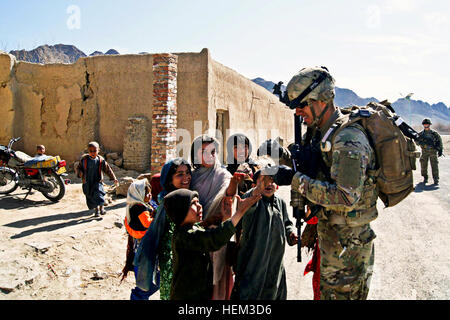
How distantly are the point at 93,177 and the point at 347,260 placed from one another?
4517 mm

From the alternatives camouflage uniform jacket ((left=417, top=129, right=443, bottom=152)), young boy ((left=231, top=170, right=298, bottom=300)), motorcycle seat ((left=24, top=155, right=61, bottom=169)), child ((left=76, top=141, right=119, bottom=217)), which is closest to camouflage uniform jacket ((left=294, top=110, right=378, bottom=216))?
young boy ((left=231, top=170, right=298, bottom=300))

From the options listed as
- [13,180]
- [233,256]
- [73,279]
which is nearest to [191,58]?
[13,180]

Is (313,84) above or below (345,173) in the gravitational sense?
above

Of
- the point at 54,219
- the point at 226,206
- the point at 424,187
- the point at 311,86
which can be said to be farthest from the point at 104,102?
the point at 424,187

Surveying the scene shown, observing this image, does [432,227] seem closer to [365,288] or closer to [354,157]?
[365,288]

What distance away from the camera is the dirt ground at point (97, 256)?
327 centimetres

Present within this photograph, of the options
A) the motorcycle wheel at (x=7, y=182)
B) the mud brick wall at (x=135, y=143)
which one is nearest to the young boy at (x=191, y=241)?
the motorcycle wheel at (x=7, y=182)

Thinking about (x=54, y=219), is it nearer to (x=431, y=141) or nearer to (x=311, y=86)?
(x=311, y=86)

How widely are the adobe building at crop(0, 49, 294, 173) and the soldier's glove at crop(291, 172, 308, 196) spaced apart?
632cm

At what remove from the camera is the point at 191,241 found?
1.89 meters

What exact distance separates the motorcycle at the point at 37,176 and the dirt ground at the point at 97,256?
28 cm

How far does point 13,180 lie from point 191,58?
504cm

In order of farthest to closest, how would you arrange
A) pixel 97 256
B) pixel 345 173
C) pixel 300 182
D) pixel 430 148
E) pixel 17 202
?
pixel 430 148
pixel 17 202
pixel 97 256
pixel 300 182
pixel 345 173

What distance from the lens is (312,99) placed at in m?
2.16
